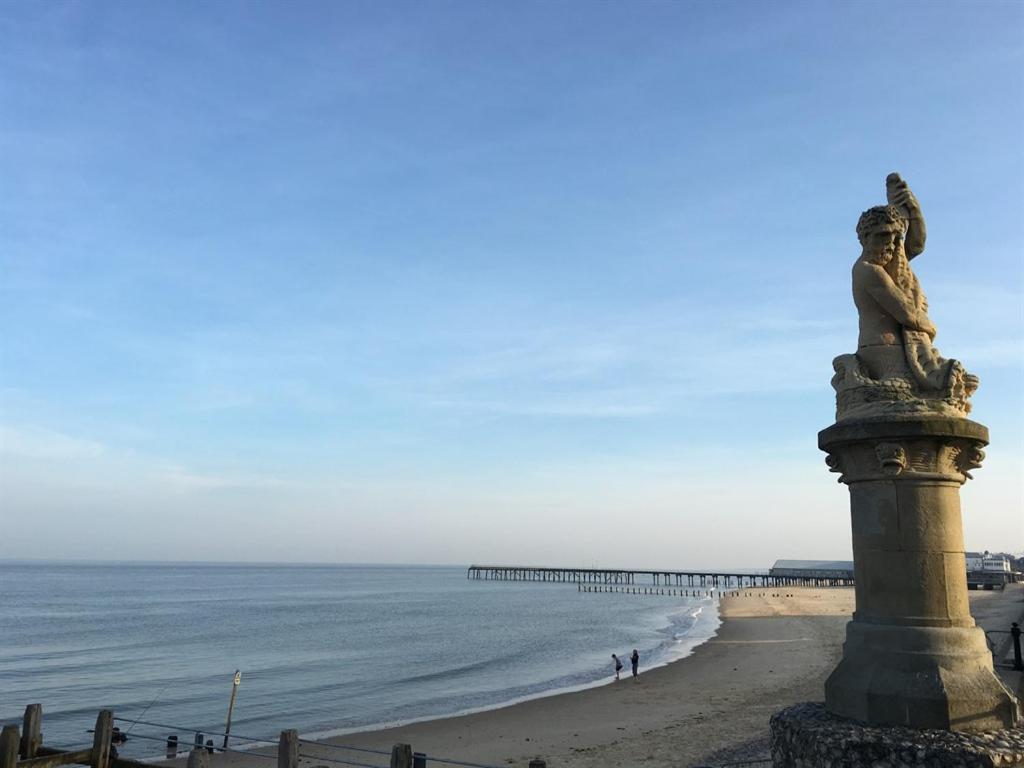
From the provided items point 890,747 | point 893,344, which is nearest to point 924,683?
point 890,747

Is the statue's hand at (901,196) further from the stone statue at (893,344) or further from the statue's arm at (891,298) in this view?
the statue's arm at (891,298)

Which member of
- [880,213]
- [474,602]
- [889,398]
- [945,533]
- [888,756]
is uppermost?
[880,213]

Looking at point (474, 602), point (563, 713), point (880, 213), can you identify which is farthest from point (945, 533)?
point (474, 602)

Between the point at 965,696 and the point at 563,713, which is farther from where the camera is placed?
the point at 563,713

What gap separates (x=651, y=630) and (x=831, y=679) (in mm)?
55140

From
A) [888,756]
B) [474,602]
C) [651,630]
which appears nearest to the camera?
[888,756]

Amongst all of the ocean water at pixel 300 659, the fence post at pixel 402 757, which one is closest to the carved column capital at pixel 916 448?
the fence post at pixel 402 757

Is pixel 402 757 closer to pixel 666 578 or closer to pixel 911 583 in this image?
pixel 911 583

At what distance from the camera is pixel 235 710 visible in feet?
92.8

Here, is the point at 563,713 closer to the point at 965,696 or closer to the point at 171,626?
the point at 965,696

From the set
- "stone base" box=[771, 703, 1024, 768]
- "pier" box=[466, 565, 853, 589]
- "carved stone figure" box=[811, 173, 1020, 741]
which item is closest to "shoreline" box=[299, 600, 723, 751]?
"stone base" box=[771, 703, 1024, 768]

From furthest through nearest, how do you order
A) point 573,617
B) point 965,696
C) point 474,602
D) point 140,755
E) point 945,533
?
point 474,602, point 573,617, point 140,755, point 945,533, point 965,696

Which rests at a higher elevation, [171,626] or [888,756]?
[888,756]

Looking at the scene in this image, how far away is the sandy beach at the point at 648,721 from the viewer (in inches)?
723
